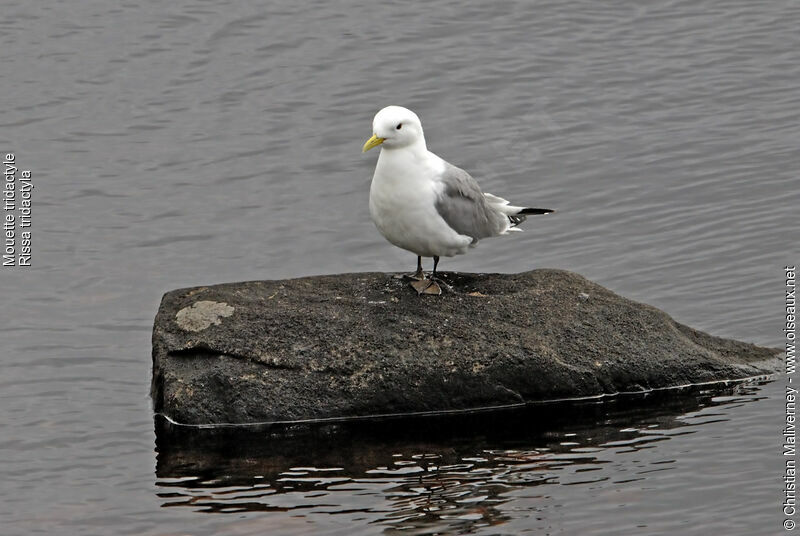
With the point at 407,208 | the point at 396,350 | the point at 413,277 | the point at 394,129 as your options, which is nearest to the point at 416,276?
the point at 413,277

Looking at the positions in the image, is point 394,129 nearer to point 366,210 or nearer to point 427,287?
point 427,287

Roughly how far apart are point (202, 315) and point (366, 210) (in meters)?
5.72

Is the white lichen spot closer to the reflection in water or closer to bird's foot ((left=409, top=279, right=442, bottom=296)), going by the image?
the reflection in water

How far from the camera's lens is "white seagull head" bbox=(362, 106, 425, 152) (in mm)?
9328

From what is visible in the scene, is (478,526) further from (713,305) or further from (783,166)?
(783,166)

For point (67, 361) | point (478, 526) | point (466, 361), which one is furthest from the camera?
point (67, 361)

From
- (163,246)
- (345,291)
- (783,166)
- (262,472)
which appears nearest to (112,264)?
(163,246)

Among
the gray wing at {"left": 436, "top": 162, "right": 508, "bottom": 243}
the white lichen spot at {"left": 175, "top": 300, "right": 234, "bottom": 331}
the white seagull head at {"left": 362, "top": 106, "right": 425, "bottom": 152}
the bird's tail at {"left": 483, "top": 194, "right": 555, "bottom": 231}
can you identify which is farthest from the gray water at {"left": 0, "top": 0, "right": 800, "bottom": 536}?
the white seagull head at {"left": 362, "top": 106, "right": 425, "bottom": 152}

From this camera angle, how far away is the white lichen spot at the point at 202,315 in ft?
30.9

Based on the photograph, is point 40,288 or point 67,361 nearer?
point 67,361

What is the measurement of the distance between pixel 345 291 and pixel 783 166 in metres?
7.71

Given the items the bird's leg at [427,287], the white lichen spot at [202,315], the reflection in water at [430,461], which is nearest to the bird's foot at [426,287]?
the bird's leg at [427,287]

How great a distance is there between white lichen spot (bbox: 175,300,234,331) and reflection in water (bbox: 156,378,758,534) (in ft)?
2.56

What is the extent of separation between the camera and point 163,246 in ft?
45.7
